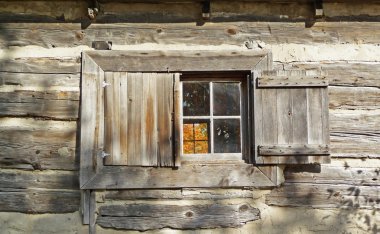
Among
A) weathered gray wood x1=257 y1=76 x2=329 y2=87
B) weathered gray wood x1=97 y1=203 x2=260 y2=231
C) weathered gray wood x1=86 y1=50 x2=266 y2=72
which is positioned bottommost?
weathered gray wood x1=97 y1=203 x2=260 y2=231

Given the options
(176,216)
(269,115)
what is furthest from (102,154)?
(269,115)

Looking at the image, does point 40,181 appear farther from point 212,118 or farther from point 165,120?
point 212,118

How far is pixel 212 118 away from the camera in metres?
4.09

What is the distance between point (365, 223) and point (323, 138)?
2.91 feet

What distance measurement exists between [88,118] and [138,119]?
0.45 m

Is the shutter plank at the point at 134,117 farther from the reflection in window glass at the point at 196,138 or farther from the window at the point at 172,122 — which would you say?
the reflection in window glass at the point at 196,138

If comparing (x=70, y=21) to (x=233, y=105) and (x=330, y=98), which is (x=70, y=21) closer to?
(x=233, y=105)

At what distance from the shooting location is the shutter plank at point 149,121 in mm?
3883

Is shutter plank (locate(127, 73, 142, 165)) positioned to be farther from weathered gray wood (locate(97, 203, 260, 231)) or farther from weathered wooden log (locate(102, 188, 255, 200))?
weathered gray wood (locate(97, 203, 260, 231))

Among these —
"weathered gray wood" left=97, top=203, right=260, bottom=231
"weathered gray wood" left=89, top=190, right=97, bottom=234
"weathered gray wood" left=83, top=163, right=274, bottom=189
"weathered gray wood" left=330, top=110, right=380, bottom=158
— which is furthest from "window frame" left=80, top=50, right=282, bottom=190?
"weathered gray wood" left=330, top=110, right=380, bottom=158

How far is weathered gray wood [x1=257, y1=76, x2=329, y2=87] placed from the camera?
12.8 ft

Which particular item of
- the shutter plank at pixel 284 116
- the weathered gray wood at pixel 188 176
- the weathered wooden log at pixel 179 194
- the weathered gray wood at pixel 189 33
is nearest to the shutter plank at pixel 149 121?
the weathered gray wood at pixel 188 176

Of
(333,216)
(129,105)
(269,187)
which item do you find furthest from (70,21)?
(333,216)

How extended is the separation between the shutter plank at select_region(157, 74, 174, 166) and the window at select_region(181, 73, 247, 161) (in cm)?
21
